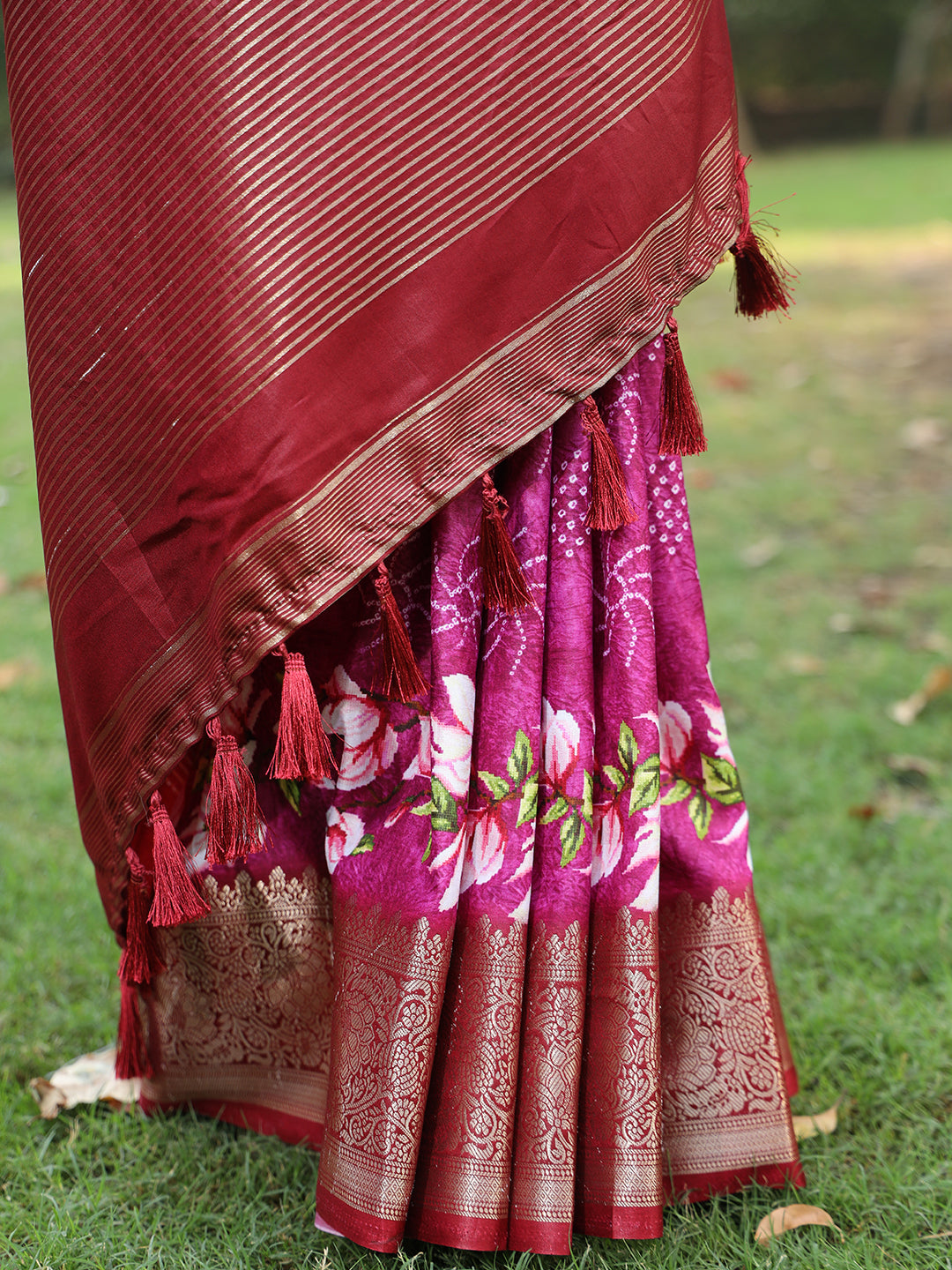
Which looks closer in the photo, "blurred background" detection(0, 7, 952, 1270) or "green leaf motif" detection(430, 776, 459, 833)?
"green leaf motif" detection(430, 776, 459, 833)

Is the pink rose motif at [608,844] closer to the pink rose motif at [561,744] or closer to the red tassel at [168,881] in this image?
the pink rose motif at [561,744]

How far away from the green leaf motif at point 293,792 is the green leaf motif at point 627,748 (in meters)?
0.41

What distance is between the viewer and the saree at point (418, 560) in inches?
46.1

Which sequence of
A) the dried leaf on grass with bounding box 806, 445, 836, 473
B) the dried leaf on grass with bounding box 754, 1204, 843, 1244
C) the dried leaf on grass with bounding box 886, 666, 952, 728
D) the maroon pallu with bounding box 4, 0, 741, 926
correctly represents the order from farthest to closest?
the dried leaf on grass with bounding box 806, 445, 836, 473 → the dried leaf on grass with bounding box 886, 666, 952, 728 → the dried leaf on grass with bounding box 754, 1204, 843, 1244 → the maroon pallu with bounding box 4, 0, 741, 926

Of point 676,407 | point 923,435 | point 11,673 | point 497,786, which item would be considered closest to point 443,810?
point 497,786

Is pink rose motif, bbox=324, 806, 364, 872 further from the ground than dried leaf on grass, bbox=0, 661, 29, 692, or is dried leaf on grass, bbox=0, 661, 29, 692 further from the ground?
pink rose motif, bbox=324, 806, 364, 872

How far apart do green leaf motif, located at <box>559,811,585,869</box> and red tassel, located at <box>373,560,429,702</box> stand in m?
0.23

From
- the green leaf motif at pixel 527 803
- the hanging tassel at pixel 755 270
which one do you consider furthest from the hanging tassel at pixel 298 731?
the hanging tassel at pixel 755 270

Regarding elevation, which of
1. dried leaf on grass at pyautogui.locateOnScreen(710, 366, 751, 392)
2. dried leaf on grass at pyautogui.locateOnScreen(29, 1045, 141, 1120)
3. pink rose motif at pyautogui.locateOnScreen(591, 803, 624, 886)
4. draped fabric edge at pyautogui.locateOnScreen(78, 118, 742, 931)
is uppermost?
draped fabric edge at pyautogui.locateOnScreen(78, 118, 742, 931)

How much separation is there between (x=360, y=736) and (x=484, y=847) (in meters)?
0.20

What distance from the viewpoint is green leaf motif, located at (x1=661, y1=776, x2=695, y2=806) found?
1.43 metres

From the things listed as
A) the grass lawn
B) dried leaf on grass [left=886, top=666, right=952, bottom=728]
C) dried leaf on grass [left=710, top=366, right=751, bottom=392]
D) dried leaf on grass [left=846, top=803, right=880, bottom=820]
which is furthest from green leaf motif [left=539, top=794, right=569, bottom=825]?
dried leaf on grass [left=710, top=366, right=751, bottom=392]

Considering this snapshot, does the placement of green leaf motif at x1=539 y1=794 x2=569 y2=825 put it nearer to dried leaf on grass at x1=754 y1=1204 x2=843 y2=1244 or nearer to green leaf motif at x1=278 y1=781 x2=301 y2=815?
green leaf motif at x1=278 y1=781 x2=301 y2=815

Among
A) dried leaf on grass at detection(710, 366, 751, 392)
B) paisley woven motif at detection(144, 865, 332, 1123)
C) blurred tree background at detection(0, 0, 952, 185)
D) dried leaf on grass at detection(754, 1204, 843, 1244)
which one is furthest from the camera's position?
blurred tree background at detection(0, 0, 952, 185)
